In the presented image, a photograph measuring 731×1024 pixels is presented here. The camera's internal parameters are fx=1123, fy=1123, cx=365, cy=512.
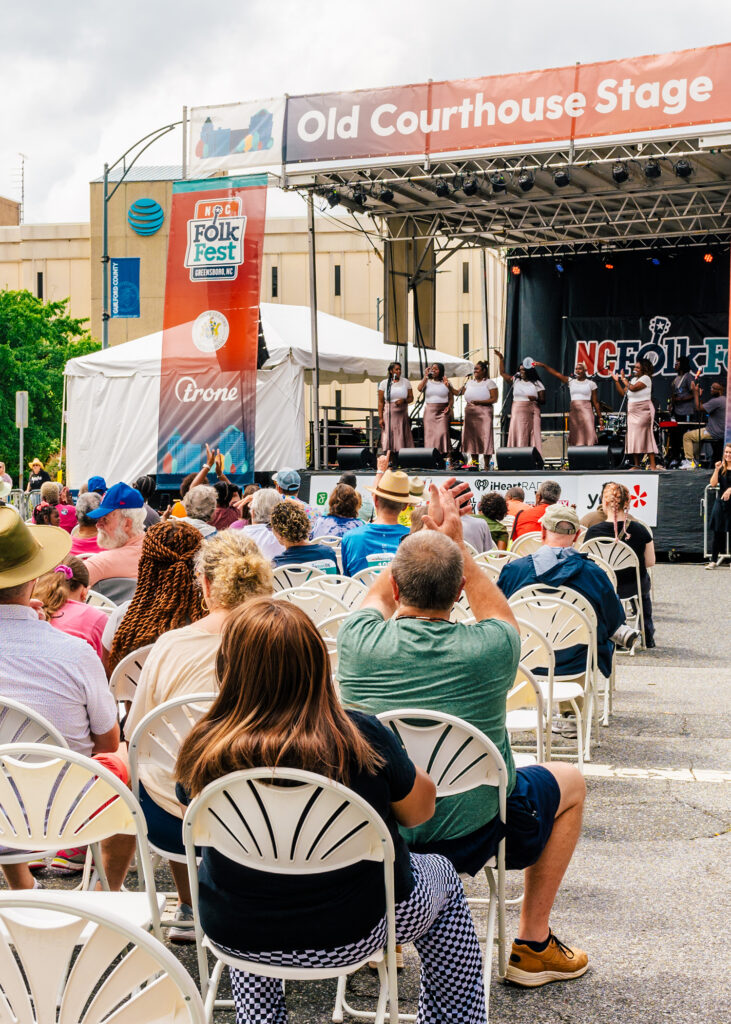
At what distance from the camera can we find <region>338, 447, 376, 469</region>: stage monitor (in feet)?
58.3

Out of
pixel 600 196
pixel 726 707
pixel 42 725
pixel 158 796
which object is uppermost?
pixel 600 196

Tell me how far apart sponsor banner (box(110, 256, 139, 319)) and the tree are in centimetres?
1375

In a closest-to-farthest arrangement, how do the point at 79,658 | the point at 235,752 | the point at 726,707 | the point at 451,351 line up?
1. the point at 235,752
2. the point at 79,658
3. the point at 726,707
4. the point at 451,351

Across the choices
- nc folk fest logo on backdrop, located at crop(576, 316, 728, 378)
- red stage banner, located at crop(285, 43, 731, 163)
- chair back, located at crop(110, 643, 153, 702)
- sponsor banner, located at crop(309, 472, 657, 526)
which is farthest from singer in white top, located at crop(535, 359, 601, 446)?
chair back, located at crop(110, 643, 153, 702)

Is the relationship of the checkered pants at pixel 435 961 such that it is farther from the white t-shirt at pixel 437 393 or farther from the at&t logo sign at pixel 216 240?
the white t-shirt at pixel 437 393

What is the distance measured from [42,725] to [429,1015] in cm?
117

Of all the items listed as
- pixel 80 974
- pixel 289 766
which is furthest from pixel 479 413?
pixel 80 974

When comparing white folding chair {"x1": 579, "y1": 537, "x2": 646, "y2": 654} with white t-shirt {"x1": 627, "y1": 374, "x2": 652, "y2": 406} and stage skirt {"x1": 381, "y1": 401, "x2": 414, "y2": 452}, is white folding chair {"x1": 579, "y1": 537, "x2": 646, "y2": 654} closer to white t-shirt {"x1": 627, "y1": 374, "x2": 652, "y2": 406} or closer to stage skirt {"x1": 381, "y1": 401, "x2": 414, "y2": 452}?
white t-shirt {"x1": 627, "y1": 374, "x2": 652, "y2": 406}

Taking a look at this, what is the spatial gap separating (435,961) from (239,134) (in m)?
13.5

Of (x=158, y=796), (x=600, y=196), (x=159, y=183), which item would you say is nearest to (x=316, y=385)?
(x=600, y=196)

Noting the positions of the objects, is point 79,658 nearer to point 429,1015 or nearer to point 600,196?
point 429,1015

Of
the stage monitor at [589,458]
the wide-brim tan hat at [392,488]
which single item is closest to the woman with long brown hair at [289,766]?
the wide-brim tan hat at [392,488]

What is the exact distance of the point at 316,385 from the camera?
17453mm

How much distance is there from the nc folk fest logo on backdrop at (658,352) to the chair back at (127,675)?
18.1 metres
